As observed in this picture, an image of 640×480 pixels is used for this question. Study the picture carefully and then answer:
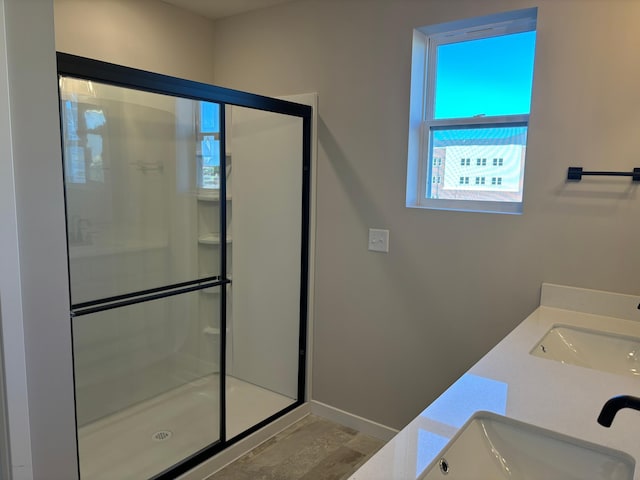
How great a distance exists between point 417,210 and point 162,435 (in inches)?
71.0

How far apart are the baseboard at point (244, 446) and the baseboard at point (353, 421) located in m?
0.08

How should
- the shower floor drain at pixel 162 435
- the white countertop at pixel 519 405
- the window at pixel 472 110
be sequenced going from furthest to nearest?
the shower floor drain at pixel 162 435
the window at pixel 472 110
the white countertop at pixel 519 405

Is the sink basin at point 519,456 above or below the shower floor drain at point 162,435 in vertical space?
above

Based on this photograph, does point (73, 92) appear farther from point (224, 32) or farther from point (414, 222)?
point (414, 222)

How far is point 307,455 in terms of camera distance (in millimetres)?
2523

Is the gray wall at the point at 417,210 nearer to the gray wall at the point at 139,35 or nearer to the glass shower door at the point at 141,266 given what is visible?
the gray wall at the point at 139,35

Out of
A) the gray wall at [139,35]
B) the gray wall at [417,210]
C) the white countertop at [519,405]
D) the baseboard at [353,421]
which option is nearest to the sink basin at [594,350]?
the white countertop at [519,405]

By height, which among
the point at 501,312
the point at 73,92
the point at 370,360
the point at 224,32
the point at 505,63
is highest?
the point at 224,32

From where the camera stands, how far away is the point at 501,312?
2225 mm

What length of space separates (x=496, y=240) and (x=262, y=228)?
1439 millimetres

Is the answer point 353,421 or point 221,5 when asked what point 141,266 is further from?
point 221,5

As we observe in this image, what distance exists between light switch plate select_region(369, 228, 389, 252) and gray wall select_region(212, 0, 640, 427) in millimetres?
36

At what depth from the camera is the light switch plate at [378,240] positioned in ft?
8.34

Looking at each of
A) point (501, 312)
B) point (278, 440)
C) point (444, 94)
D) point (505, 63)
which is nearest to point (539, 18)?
point (505, 63)
